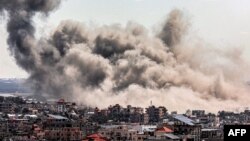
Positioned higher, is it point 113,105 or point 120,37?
point 120,37

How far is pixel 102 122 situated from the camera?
254ft

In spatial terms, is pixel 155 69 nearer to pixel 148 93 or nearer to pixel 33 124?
pixel 148 93

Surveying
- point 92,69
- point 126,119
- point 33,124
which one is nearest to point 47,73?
point 92,69

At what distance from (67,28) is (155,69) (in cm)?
1298

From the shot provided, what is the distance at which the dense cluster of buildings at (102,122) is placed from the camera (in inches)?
2270

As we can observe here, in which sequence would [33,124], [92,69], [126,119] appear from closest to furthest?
1. [33,124]
2. [126,119]
3. [92,69]

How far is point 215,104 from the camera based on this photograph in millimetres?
91875

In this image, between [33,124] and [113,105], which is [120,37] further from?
[33,124]

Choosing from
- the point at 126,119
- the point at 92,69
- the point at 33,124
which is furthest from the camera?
the point at 92,69

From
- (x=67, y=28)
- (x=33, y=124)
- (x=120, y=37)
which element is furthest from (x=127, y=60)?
→ (x=33, y=124)

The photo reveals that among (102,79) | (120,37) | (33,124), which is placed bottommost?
(33,124)

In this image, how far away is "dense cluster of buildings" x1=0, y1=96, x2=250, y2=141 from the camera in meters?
57.7

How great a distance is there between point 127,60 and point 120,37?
3.40 metres

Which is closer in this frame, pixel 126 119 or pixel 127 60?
pixel 126 119
